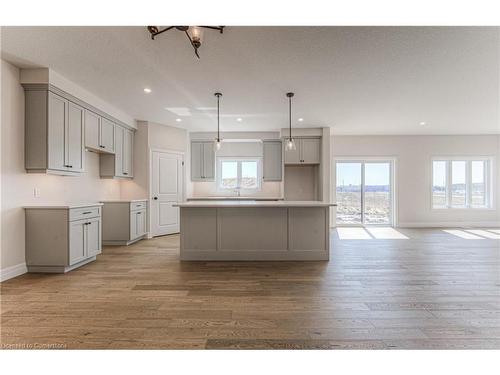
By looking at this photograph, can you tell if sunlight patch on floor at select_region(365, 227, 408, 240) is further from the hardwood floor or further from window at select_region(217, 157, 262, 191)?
window at select_region(217, 157, 262, 191)

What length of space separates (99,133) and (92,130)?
0.18 m

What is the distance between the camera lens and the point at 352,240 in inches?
217

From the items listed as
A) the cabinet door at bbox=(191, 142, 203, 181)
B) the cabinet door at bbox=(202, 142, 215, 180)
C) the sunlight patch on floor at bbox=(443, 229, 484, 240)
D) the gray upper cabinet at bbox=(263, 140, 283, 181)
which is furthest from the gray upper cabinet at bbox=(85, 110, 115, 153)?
the sunlight patch on floor at bbox=(443, 229, 484, 240)

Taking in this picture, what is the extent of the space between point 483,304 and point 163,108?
17.4 ft

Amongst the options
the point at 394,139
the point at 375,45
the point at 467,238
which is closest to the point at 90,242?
the point at 375,45

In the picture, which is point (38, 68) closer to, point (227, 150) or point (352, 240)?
point (227, 150)

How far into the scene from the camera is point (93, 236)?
3.95 meters

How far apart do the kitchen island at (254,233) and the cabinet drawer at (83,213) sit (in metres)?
1.32

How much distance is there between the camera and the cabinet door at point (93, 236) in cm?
381

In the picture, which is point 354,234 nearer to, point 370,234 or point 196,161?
point 370,234

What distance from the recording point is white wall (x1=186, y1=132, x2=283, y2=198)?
7.01 m

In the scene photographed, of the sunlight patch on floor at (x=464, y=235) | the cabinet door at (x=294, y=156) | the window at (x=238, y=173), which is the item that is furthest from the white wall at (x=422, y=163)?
the window at (x=238, y=173)

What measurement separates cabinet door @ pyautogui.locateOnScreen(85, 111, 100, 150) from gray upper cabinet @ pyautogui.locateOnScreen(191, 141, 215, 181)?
2.77 metres

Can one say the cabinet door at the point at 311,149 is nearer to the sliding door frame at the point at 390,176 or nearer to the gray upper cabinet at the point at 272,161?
the gray upper cabinet at the point at 272,161
